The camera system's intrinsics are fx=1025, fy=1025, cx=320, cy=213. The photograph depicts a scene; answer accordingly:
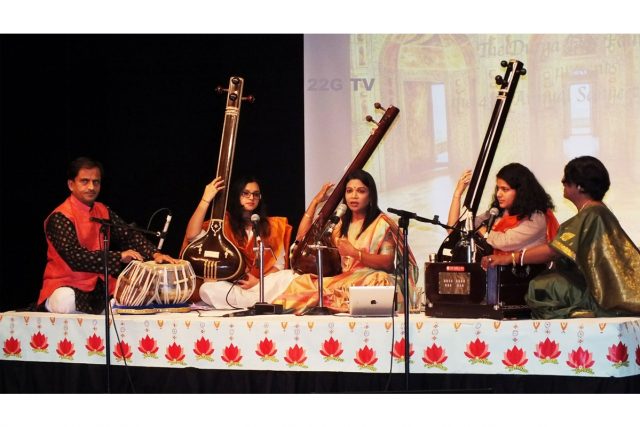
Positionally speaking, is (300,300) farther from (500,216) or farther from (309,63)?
(309,63)

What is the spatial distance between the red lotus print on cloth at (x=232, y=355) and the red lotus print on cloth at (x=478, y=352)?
50.2 inches

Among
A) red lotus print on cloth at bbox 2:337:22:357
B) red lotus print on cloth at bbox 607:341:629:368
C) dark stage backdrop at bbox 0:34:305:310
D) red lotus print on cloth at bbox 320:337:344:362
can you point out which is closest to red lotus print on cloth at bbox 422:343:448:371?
red lotus print on cloth at bbox 320:337:344:362

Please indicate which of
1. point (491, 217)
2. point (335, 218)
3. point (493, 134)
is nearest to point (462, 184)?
point (493, 134)

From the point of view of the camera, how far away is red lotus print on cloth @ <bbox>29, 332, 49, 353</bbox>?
20.2ft

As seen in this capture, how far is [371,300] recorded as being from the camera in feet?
19.1

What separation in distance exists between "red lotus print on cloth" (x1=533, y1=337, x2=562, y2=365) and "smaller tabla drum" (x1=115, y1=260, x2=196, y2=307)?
2307 mm

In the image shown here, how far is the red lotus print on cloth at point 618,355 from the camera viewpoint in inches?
205

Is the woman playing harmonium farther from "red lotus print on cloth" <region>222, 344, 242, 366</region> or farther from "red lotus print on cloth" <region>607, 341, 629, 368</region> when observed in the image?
"red lotus print on cloth" <region>222, 344, 242, 366</region>

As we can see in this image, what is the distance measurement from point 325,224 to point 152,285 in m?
1.19

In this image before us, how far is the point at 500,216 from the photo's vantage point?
255 inches

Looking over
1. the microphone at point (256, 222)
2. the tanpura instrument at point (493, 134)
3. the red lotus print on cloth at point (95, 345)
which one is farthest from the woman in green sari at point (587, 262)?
the red lotus print on cloth at point (95, 345)

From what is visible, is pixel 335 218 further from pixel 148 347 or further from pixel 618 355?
pixel 618 355

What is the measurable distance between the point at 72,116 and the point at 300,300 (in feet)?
7.87

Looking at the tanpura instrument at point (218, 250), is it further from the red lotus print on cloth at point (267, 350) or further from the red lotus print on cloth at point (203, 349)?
the red lotus print on cloth at point (267, 350)
